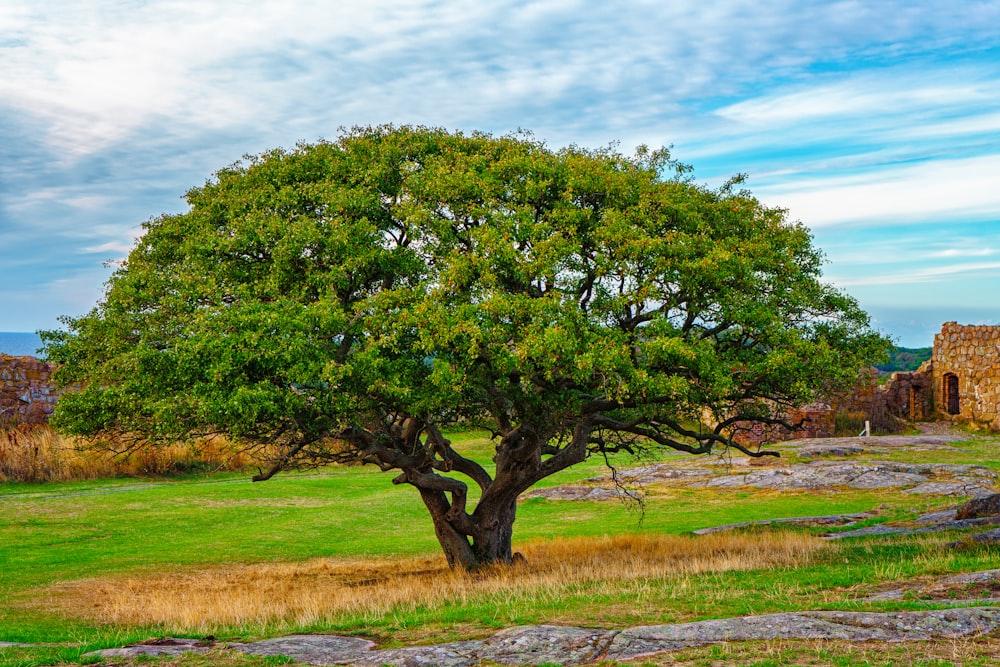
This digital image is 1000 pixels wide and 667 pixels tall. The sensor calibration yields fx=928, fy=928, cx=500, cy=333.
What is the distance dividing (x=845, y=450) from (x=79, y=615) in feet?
106

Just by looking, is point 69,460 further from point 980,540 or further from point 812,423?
point 812,423

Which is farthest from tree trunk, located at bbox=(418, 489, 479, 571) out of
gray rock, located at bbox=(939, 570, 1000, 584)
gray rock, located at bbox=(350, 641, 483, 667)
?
gray rock, located at bbox=(939, 570, 1000, 584)

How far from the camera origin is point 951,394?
55750 mm

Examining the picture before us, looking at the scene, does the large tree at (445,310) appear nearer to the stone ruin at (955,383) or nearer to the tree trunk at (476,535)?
the tree trunk at (476,535)

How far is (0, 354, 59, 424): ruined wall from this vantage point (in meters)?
39.7

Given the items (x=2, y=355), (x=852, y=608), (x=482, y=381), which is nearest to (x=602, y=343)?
(x=482, y=381)

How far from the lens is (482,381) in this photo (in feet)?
55.7

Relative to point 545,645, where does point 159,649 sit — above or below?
below

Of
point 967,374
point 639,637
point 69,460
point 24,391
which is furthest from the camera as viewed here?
point 967,374

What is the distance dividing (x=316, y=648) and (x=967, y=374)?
5103 cm

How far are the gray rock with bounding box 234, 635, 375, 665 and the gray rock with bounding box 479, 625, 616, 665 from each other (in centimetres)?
165

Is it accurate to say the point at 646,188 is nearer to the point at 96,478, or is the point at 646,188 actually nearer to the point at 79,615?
the point at 79,615

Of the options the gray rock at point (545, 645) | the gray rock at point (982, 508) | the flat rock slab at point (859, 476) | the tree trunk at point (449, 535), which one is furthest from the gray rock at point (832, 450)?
the gray rock at point (545, 645)

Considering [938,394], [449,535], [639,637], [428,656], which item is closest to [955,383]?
[938,394]
